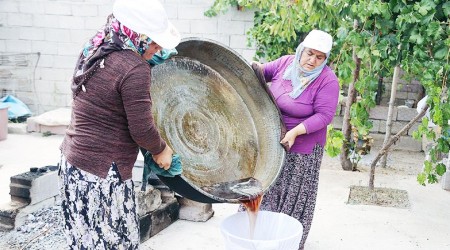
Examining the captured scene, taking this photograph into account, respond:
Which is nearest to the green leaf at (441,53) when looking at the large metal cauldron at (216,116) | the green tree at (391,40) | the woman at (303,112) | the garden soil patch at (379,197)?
the green tree at (391,40)

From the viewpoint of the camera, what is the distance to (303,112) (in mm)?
2754

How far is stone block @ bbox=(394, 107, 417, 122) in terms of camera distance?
240 inches

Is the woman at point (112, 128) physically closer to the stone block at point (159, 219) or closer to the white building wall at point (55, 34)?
the stone block at point (159, 219)

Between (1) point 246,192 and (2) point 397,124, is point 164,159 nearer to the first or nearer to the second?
(1) point 246,192

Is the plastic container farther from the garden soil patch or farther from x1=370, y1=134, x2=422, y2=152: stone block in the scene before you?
x1=370, y1=134, x2=422, y2=152: stone block

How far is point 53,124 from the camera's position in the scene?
602 centimetres

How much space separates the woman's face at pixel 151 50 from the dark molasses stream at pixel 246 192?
27.4 inches

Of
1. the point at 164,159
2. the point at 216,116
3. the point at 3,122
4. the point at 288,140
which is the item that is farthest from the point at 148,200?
the point at 3,122

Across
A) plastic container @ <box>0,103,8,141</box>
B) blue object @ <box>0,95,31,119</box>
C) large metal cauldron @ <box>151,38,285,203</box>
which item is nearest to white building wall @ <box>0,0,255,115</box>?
blue object @ <box>0,95,31,119</box>

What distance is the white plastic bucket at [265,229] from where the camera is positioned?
223cm

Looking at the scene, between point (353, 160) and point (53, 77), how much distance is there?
410 cm

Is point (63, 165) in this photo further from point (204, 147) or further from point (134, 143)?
point (204, 147)

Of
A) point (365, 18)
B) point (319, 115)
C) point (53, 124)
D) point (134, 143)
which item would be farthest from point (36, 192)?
point (53, 124)

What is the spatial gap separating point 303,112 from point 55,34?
4.71 m
